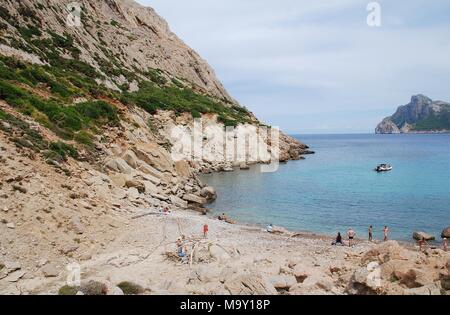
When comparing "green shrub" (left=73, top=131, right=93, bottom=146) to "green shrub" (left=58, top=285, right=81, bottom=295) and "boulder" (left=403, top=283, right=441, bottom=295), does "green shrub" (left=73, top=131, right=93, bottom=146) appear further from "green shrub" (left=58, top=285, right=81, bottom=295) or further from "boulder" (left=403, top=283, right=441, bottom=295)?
"boulder" (left=403, top=283, right=441, bottom=295)

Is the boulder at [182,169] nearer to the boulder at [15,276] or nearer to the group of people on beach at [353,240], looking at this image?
the group of people on beach at [353,240]

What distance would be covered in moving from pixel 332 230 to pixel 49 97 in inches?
1250

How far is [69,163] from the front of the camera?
31.3m

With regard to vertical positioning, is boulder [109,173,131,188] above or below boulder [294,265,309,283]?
above

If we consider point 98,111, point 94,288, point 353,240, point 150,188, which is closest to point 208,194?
point 150,188

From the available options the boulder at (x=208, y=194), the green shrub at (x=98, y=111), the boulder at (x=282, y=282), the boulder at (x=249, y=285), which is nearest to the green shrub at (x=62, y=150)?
the green shrub at (x=98, y=111)

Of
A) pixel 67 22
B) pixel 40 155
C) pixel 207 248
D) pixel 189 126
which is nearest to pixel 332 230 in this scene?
pixel 207 248

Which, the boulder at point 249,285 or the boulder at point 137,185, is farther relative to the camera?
the boulder at point 137,185

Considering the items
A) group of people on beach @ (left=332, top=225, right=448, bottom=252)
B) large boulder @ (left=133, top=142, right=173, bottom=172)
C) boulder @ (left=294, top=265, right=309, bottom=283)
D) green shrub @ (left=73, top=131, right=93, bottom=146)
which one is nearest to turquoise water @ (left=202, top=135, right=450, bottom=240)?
group of people on beach @ (left=332, top=225, right=448, bottom=252)

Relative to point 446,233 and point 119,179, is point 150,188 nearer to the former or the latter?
point 119,179

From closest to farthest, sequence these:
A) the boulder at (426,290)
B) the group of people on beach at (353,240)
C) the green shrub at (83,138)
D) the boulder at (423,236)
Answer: the boulder at (426,290)
the group of people on beach at (353,240)
the boulder at (423,236)
the green shrub at (83,138)

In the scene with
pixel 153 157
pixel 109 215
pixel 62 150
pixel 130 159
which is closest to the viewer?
pixel 109 215

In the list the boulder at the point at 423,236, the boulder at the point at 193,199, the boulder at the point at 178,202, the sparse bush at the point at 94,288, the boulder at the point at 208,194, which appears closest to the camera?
the sparse bush at the point at 94,288

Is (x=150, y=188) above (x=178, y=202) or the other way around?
above
